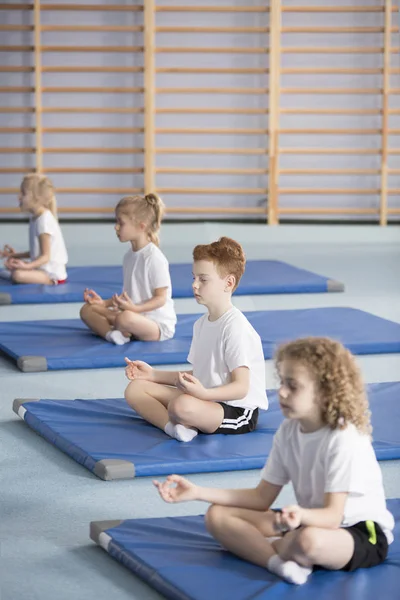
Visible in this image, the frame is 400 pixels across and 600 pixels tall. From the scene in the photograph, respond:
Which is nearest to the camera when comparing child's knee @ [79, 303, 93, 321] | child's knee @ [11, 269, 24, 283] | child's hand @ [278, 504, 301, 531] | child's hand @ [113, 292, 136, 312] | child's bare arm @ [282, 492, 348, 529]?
child's hand @ [278, 504, 301, 531]

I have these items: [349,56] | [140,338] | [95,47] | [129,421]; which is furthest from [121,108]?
[129,421]

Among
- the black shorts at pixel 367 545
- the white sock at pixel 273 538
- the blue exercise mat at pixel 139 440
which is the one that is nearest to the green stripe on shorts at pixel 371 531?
the black shorts at pixel 367 545

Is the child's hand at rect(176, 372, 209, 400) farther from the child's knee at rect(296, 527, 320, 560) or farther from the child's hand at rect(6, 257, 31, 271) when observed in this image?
the child's hand at rect(6, 257, 31, 271)

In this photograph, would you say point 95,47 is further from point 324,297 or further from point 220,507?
point 220,507

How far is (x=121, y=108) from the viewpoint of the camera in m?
10.7

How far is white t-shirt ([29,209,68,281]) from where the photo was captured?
283 inches

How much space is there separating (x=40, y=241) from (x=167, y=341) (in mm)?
1987

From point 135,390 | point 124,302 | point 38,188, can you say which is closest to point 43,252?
point 38,188

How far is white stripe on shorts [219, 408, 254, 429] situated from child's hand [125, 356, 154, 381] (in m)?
0.33

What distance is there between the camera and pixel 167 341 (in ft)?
18.5

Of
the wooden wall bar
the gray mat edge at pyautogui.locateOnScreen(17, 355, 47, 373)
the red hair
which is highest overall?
the wooden wall bar

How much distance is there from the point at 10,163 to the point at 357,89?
3.60 meters

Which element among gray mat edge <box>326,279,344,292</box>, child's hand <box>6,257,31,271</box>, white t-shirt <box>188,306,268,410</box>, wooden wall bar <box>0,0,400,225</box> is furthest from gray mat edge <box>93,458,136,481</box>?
wooden wall bar <box>0,0,400,225</box>

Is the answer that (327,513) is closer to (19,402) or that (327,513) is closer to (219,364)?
(219,364)
